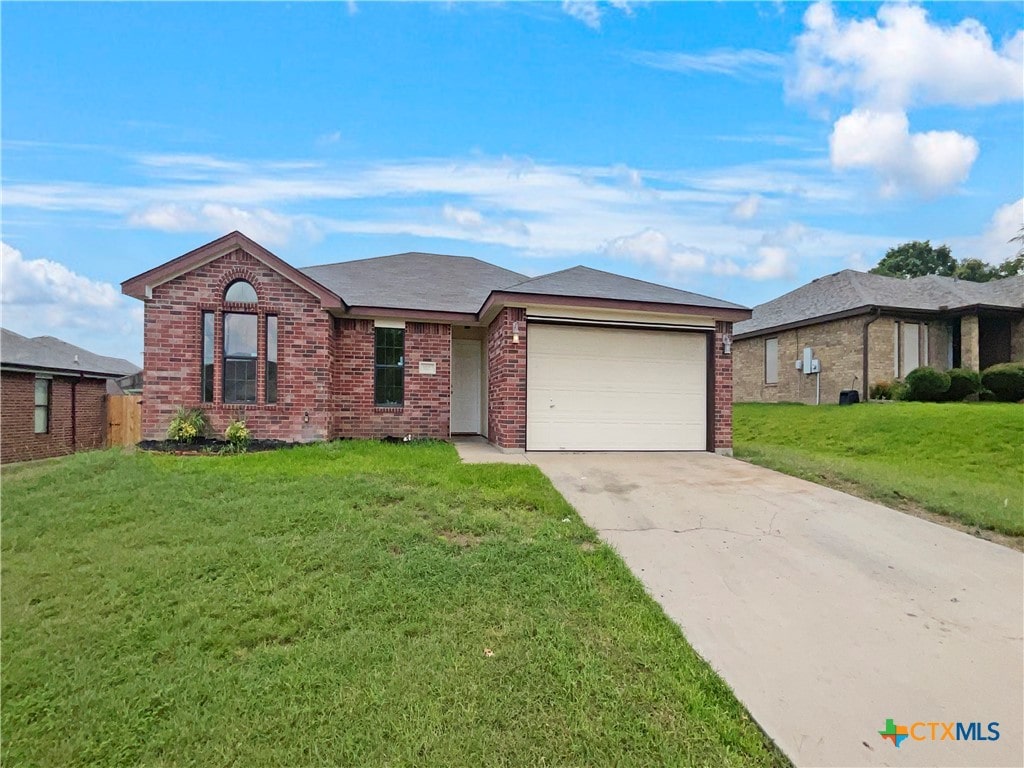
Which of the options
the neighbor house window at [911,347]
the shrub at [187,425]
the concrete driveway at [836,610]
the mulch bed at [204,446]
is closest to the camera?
the concrete driveway at [836,610]

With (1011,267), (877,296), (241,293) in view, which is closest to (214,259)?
(241,293)

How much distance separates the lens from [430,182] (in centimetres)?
1237

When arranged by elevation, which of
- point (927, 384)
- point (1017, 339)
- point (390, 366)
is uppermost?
point (1017, 339)

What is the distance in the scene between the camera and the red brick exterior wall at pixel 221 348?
9.20m

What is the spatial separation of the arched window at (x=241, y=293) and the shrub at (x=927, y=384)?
18139 mm

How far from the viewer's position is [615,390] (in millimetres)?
9531

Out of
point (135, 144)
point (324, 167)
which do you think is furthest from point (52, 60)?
point (324, 167)

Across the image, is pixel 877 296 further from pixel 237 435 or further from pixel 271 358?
pixel 237 435

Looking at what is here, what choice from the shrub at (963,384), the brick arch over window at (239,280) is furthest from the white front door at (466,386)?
the shrub at (963,384)

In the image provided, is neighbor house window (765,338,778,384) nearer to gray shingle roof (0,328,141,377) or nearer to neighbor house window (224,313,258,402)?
neighbor house window (224,313,258,402)

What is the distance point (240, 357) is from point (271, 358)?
60 cm

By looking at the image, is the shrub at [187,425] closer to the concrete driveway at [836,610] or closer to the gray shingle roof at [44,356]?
the concrete driveway at [836,610]

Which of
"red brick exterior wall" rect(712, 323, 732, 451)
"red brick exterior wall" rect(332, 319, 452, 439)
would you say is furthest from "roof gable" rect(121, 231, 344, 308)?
"red brick exterior wall" rect(712, 323, 732, 451)

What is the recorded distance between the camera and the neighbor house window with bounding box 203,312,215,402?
9469 millimetres
